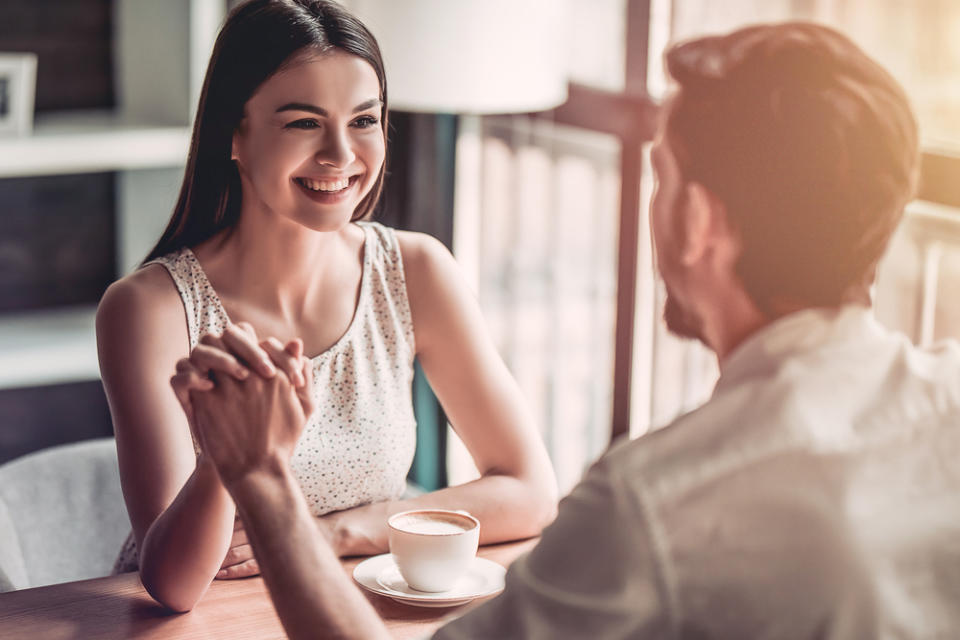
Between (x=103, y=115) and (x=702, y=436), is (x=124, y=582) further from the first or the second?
(x=103, y=115)

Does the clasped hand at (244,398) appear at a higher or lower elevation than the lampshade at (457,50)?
lower

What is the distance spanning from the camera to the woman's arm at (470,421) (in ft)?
4.88

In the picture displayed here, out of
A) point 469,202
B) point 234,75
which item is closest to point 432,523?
point 234,75

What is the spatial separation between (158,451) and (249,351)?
1.18ft

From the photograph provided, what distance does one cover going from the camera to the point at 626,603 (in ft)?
2.63

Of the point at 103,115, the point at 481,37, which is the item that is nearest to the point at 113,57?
the point at 103,115

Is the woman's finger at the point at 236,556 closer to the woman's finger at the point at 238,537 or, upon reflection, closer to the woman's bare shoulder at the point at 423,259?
the woman's finger at the point at 238,537

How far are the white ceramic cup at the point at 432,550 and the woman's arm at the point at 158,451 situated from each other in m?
0.20

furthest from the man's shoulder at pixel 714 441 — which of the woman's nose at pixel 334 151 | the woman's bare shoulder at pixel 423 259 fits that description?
the woman's bare shoulder at pixel 423 259

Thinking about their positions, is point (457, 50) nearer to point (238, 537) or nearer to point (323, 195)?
point (323, 195)

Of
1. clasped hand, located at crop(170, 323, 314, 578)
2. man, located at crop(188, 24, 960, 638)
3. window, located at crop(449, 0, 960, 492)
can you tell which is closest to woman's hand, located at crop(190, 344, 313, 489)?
clasped hand, located at crop(170, 323, 314, 578)

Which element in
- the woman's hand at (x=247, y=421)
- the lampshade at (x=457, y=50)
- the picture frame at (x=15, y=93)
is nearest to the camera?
the woman's hand at (x=247, y=421)

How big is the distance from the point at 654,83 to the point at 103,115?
131cm

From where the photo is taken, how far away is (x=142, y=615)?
1282 mm
